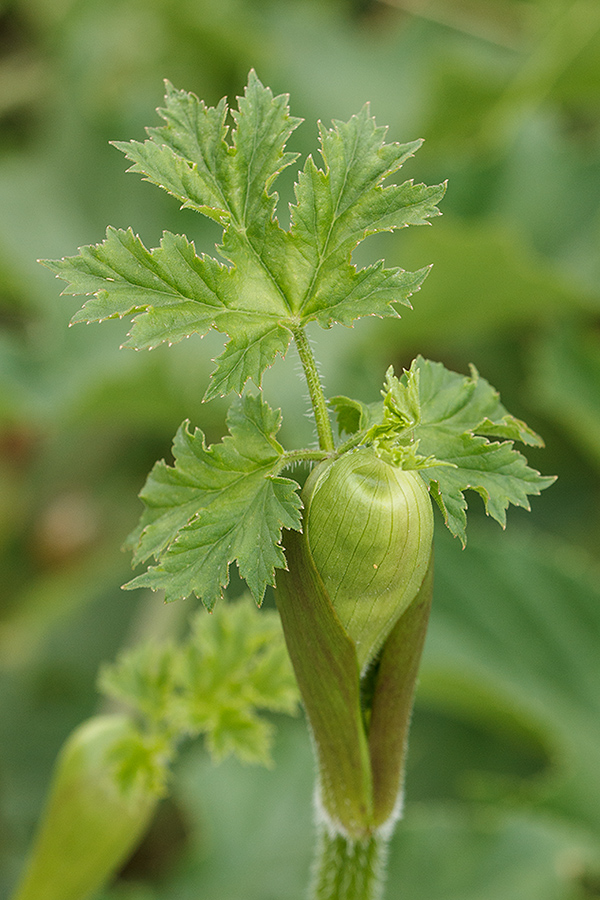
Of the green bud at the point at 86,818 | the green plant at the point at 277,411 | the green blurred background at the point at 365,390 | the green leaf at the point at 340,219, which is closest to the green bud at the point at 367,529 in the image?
the green plant at the point at 277,411

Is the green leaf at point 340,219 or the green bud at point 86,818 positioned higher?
the green leaf at point 340,219

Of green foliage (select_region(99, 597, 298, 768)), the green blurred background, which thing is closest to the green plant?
green foliage (select_region(99, 597, 298, 768))

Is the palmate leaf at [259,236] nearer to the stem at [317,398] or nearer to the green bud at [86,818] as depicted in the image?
the stem at [317,398]

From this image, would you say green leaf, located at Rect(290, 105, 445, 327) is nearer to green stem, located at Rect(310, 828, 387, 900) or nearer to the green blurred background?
green stem, located at Rect(310, 828, 387, 900)

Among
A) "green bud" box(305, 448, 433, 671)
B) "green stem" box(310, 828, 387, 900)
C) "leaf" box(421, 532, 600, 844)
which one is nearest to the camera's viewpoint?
"green bud" box(305, 448, 433, 671)

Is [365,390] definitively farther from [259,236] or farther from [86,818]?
[259,236]

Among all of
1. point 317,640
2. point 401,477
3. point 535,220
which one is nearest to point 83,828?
point 317,640

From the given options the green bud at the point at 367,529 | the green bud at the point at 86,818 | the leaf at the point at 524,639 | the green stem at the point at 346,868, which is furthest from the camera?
the leaf at the point at 524,639
